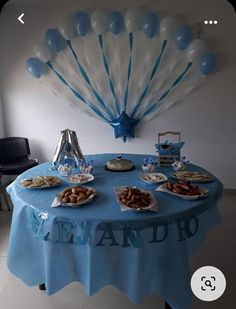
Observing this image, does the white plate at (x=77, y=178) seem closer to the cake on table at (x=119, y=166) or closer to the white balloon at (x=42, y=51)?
the cake on table at (x=119, y=166)

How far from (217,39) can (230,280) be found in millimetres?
2453

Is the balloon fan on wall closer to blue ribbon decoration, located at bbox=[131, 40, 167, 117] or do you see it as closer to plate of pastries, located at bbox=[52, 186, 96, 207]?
blue ribbon decoration, located at bbox=[131, 40, 167, 117]

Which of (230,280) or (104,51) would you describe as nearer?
Result: (230,280)

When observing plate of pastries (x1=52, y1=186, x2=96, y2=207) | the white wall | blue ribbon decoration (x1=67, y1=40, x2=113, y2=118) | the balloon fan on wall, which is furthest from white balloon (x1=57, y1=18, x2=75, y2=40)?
plate of pastries (x1=52, y1=186, x2=96, y2=207)

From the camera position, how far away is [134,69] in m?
3.35

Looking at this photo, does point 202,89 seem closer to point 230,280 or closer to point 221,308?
point 230,280

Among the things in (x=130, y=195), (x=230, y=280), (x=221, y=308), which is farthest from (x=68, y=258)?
(x=230, y=280)

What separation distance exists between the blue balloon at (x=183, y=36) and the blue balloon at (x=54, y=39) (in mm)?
1304

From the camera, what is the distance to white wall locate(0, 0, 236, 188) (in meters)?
3.14

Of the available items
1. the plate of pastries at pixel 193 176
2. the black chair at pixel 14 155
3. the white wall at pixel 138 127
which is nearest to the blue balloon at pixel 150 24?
the white wall at pixel 138 127

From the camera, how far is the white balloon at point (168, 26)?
3.02 metres

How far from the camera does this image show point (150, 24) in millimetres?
3055

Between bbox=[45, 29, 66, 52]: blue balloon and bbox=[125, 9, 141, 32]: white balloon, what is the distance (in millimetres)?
783

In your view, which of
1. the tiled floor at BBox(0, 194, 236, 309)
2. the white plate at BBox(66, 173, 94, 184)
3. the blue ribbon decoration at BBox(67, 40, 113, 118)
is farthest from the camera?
the blue ribbon decoration at BBox(67, 40, 113, 118)
